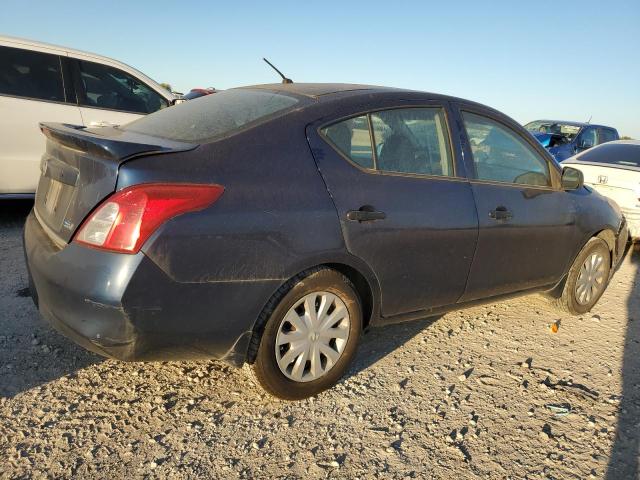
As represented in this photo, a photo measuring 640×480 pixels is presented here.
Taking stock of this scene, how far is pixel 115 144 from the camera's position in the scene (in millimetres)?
2150

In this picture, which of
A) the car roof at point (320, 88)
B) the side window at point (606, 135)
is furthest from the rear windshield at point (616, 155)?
the side window at point (606, 135)

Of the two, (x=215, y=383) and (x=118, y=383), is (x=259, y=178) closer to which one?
(x=215, y=383)

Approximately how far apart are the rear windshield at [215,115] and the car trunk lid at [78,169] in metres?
0.13

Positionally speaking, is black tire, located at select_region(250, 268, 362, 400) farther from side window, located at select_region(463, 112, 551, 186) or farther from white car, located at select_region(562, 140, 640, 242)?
white car, located at select_region(562, 140, 640, 242)

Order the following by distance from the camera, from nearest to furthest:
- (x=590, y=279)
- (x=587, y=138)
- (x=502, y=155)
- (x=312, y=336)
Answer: (x=312, y=336) < (x=502, y=155) < (x=590, y=279) < (x=587, y=138)

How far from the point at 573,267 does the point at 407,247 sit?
6.46ft

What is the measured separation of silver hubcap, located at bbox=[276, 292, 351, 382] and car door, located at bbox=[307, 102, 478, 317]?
0.95 feet

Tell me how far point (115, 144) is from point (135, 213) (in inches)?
12.9

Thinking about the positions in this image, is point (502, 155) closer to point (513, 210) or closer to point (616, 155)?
point (513, 210)

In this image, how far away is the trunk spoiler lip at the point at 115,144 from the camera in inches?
83.8

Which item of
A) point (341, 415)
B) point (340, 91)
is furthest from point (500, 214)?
point (341, 415)

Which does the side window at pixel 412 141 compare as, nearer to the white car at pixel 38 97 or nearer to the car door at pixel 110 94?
the car door at pixel 110 94

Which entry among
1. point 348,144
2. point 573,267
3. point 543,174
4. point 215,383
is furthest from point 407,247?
point 573,267

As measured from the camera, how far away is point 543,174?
374 cm
